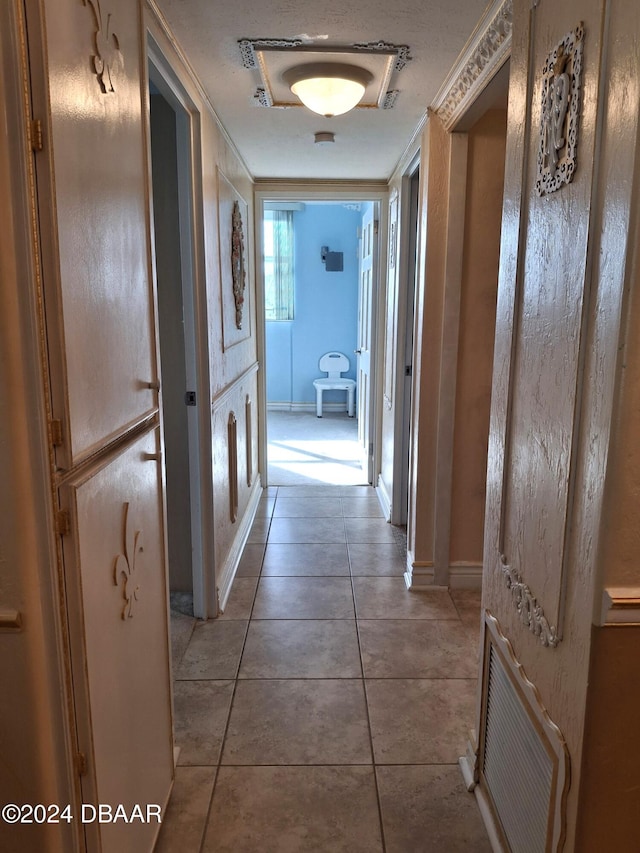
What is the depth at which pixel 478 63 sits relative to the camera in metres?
2.11

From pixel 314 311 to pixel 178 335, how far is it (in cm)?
507

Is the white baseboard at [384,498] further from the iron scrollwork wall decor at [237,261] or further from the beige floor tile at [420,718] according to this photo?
the beige floor tile at [420,718]

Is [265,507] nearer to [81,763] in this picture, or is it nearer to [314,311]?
[81,763]

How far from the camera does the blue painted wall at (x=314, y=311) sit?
7609 millimetres

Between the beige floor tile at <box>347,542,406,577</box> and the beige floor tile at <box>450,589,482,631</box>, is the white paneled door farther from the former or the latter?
the beige floor tile at <box>347,542,406,577</box>

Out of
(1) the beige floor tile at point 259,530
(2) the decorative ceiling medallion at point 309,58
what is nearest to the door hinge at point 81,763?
(2) the decorative ceiling medallion at point 309,58

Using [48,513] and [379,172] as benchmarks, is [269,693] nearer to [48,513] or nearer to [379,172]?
[48,513]

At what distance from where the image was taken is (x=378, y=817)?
5.83 ft

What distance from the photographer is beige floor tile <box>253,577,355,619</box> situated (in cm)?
291

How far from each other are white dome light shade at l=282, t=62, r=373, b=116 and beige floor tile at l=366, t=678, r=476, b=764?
7.26 ft

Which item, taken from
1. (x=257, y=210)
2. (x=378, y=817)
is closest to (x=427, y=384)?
(x=378, y=817)

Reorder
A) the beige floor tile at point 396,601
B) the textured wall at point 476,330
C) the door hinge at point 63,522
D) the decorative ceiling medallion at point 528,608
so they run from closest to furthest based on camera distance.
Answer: the door hinge at point 63,522 < the decorative ceiling medallion at point 528,608 < the textured wall at point 476,330 < the beige floor tile at point 396,601

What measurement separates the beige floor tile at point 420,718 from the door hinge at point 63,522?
4.66ft

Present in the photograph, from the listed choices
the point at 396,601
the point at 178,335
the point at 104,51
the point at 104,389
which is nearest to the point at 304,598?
Answer: the point at 396,601
